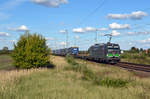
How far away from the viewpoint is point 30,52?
25250mm

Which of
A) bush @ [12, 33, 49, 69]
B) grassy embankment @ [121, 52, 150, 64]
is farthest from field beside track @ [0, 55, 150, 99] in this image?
grassy embankment @ [121, 52, 150, 64]

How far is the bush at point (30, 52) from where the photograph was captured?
82.8 ft

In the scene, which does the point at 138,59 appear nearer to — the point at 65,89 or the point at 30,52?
the point at 30,52

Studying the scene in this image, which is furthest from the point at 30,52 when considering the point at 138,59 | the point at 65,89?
A: the point at 138,59

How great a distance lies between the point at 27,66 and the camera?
25297 mm

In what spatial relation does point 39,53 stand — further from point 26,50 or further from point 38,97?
point 38,97

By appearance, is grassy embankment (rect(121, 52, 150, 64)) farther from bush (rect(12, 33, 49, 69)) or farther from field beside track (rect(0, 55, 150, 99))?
field beside track (rect(0, 55, 150, 99))

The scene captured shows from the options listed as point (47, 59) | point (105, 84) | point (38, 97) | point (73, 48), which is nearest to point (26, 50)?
point (47, 59)

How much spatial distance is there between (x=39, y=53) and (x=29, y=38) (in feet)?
7.08

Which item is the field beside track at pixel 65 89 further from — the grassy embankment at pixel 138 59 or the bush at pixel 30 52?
the grassy embankment at pixel 138 59

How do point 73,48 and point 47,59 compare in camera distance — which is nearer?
point 47,59

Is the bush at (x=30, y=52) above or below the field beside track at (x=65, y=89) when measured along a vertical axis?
above

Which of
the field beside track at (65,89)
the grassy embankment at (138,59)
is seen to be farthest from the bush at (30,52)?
the grassy embankment at (138,59)

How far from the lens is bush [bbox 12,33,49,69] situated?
994 inches
